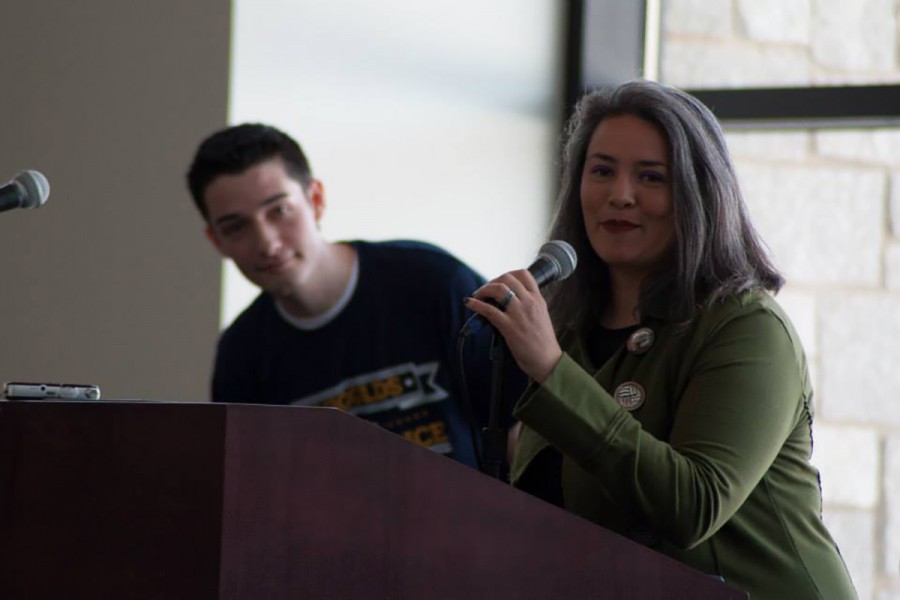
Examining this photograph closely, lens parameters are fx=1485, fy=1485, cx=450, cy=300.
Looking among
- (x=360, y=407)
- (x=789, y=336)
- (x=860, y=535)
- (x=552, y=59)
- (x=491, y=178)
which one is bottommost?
(x=860, y=535)

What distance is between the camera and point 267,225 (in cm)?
292

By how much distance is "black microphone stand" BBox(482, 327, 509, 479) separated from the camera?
1692 mm

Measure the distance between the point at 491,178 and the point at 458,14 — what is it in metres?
0.45

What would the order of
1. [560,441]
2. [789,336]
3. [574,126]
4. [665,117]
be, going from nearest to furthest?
[560,441], [789,336], [665,117], [574,126]

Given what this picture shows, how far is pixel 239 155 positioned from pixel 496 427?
1.42 meters

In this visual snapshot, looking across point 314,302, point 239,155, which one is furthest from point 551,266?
point 239,155

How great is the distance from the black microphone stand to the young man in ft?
3.26

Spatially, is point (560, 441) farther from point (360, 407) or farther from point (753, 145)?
point (753, 145)

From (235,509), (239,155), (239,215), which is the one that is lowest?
(235,509)

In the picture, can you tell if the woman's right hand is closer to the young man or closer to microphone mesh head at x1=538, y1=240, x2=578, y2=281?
microphone mesh head at x1=538, y1=240, x2=578, y2=281

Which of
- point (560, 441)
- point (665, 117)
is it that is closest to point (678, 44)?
point (665, 117)

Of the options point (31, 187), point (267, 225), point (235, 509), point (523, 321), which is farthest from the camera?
point (267, 225)

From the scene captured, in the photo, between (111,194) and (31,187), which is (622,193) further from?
(111,194)

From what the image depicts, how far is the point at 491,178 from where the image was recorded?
4020mm
